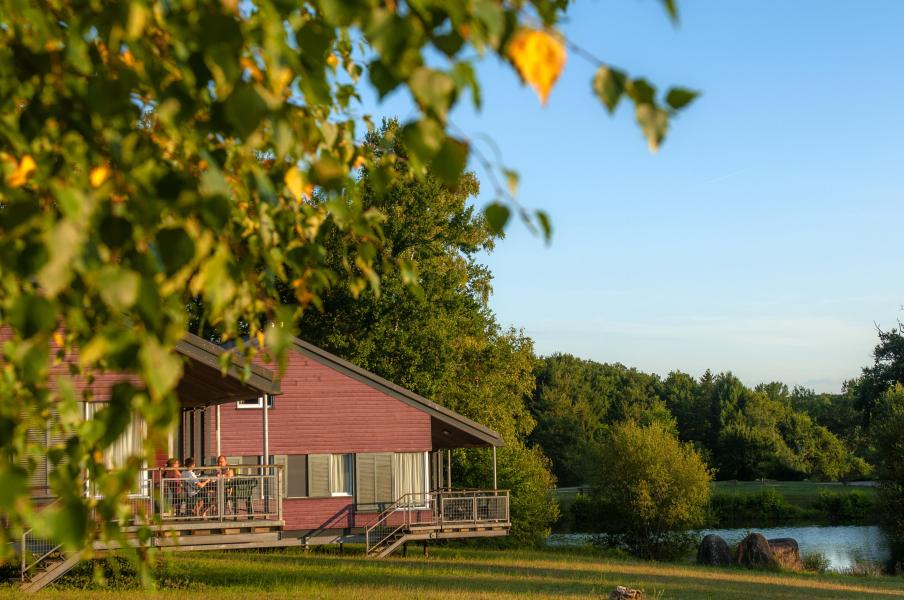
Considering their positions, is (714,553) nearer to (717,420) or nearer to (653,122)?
(653,122)

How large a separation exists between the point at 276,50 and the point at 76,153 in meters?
0.84

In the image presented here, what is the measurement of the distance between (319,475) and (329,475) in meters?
0.30

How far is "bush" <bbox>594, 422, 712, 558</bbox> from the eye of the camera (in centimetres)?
3844

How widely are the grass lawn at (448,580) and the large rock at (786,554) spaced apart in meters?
2.44

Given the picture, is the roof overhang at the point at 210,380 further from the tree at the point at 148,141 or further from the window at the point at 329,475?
the tree at the point at 148,141

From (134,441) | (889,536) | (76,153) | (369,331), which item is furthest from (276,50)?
(889,536)

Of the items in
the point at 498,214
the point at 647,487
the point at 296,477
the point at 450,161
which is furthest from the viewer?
the point at 647,487

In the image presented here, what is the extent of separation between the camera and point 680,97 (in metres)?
2.68

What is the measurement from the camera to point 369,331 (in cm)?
3966

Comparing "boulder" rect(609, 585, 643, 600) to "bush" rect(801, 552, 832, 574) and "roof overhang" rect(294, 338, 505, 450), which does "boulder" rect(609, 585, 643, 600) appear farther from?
"bush" rect(801, 552, 832, 574)

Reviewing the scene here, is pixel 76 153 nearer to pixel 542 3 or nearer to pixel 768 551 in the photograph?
pixel 542 3

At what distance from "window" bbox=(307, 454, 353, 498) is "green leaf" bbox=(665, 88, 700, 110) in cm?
2804

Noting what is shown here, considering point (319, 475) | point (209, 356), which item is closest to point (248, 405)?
point (319, 475)

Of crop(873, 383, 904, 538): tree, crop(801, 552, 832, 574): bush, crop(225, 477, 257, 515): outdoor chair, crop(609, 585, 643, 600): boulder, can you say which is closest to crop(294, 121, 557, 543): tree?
crop(801, 552, 832, 574): bush
